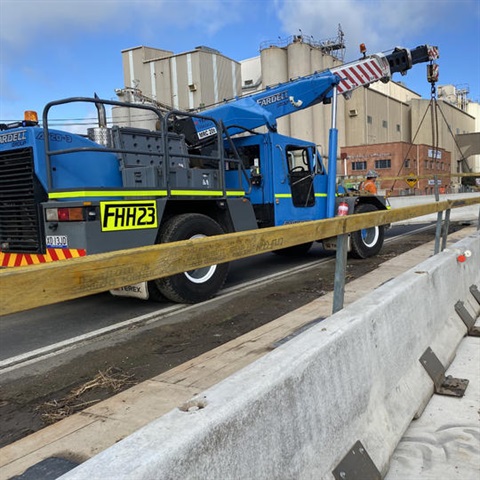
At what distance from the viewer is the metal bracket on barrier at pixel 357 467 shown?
216 centimetres

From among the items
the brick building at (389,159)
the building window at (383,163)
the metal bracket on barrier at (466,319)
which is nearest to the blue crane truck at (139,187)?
the metal bracket on barrier at (466,319)

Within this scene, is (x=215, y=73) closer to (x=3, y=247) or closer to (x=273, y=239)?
(x=3, y=247)

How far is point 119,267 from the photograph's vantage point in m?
1.95

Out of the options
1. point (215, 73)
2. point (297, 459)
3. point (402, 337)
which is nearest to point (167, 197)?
point (402, 337)

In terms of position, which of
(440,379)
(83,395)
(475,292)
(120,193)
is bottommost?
(83,395)

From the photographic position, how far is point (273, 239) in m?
2.98

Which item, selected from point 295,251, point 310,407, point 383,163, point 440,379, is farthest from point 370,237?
point 383,163

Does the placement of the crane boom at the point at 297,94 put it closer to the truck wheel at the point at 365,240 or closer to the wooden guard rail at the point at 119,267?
the truck wheel at the point at 365,240

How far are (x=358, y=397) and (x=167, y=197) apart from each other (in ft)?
14.6

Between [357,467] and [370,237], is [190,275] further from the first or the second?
[370,237]

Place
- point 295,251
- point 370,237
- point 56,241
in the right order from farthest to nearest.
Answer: point 295,251, point 370,237, point 56,241

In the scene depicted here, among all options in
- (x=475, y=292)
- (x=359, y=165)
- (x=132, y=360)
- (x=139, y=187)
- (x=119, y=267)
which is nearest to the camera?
(x=119, y=267)

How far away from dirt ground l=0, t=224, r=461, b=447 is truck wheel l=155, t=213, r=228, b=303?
0.99 ft

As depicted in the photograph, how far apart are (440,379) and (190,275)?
12.5 feet
